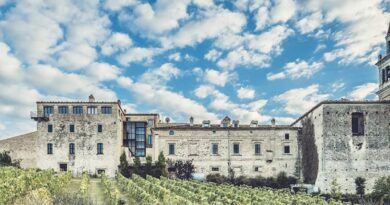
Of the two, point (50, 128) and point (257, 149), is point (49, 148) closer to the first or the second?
Answer: point (50, 128)

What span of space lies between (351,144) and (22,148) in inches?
1372

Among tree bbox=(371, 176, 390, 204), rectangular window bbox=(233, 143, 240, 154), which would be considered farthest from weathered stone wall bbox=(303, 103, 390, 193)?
rectangular window bbox=(233, 143, 240, 154)

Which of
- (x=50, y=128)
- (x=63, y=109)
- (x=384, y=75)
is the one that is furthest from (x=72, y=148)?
(x=384, y=75)

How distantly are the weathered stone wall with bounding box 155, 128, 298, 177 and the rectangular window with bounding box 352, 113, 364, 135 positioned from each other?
673 cm

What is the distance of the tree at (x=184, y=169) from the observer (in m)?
48.2

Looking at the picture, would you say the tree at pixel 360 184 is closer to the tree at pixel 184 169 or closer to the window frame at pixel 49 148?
the tree at pixel 184 169

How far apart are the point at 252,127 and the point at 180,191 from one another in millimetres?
24026

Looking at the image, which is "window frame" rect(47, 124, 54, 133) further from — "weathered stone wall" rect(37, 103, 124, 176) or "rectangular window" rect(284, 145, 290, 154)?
"rectangular window" rect(284, 145, 290, 154)

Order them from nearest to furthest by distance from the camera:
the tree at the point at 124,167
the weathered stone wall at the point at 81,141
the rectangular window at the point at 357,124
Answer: the rectangular window at the point at 357,124 < the tree at the point at 124,167 < the weathered stone wall at the point at 81,141

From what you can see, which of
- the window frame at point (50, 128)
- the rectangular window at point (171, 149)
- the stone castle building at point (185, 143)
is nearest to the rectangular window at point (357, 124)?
the stone castle building at point (185, 143)

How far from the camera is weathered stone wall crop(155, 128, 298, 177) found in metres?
49.4

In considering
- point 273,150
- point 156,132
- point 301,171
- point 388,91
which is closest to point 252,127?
point 273,150

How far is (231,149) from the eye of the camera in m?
49.8

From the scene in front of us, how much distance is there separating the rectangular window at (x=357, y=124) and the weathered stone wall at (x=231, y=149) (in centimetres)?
673
